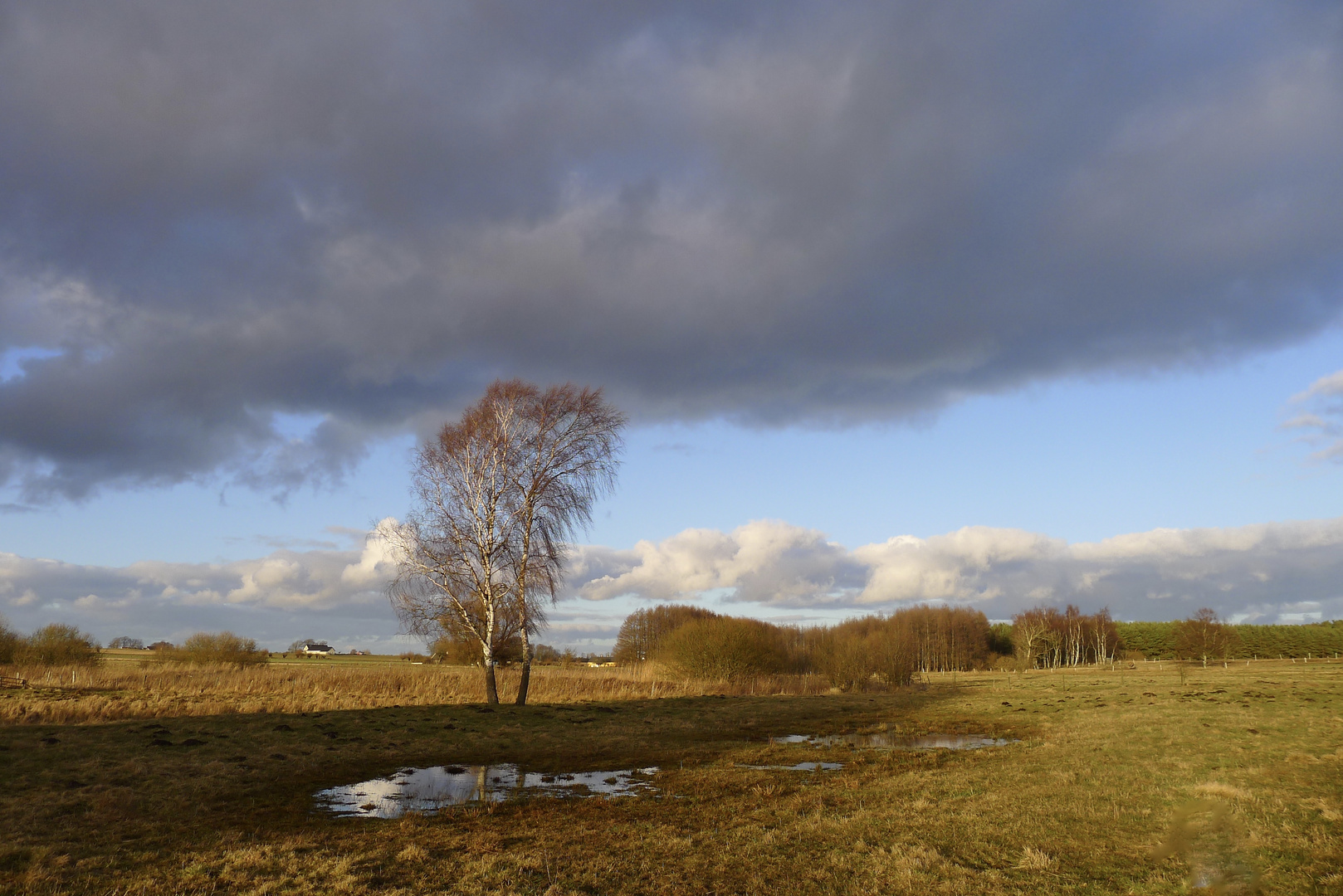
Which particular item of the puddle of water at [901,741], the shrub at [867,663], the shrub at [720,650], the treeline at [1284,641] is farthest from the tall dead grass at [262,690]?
the treeline at [1284,641]

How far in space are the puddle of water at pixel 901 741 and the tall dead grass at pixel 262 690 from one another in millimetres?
13406

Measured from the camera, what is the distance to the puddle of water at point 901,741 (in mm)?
19562

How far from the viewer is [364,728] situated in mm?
19922

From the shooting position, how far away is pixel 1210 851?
8578 mm

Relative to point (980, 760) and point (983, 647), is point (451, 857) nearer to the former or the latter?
point (980, 760)

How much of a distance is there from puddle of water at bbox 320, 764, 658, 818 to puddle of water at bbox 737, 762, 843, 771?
242cm

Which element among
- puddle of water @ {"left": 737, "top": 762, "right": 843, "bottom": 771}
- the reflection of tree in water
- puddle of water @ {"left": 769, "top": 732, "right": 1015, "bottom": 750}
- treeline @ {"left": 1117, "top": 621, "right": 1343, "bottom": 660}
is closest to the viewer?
the reflection of tree in water

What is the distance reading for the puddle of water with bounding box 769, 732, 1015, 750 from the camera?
1956cm

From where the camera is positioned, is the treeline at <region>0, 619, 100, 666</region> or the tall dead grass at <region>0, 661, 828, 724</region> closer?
Result: the tall dead grass at <region>0, 661, 828, 724</region>

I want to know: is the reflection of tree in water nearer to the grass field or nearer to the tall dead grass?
the grass field

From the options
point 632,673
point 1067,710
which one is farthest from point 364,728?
point 632,673

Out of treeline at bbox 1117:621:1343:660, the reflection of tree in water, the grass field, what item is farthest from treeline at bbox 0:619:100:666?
treeline at bbox 1117:621:1343:660

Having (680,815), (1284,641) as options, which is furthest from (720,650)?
(1284,641)

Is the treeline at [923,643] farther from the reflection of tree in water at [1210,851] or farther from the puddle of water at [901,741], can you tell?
the reflection of tree in water at [1210,851]
